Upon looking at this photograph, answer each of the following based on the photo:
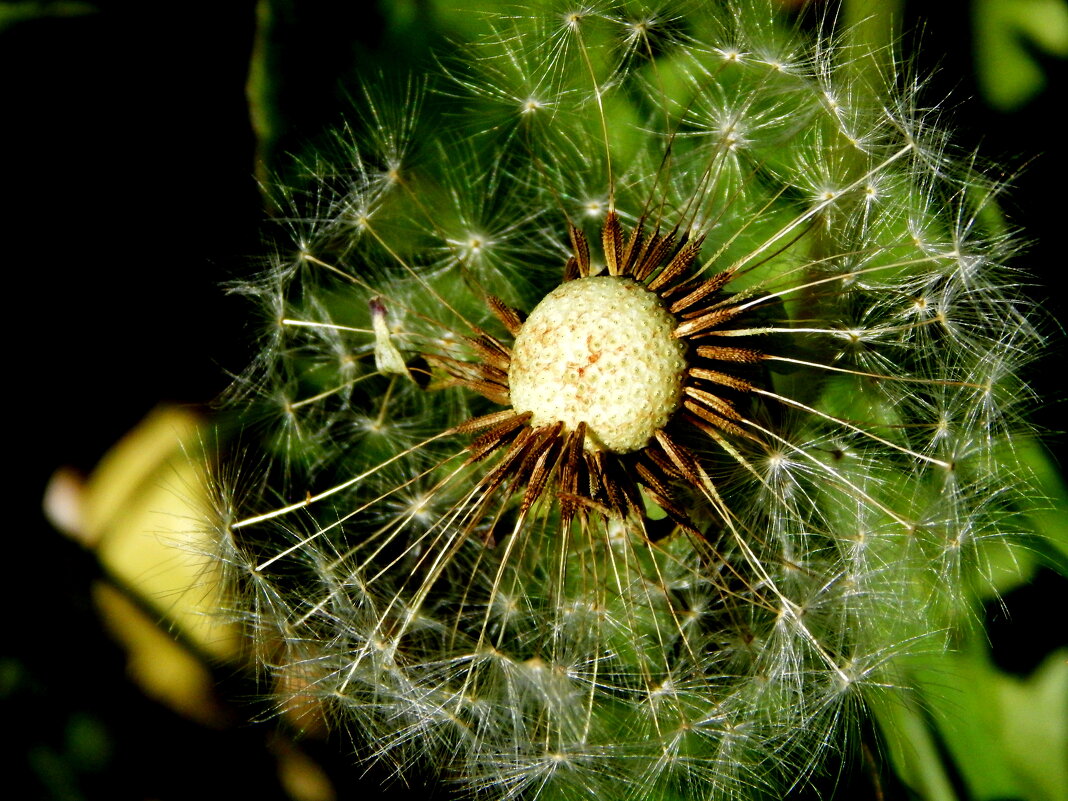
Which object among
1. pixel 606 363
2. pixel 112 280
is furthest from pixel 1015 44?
pixel 112 280

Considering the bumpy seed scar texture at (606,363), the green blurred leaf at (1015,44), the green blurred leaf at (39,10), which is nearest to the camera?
the bumpy seed scar texture at (606,363)

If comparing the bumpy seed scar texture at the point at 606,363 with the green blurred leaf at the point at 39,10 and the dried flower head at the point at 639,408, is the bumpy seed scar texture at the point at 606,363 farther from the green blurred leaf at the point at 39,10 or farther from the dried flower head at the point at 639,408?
the green blurred leaf at the point at 39,10

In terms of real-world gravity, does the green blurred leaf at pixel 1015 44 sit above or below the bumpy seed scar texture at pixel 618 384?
above

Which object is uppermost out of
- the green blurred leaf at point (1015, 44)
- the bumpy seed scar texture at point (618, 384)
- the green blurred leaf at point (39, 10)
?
the green blurred leaf at point (39, 10)

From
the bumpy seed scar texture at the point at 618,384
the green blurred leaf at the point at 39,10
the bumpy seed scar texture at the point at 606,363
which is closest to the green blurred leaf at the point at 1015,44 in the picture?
the bumpy seed scar texture at the point at 618,384

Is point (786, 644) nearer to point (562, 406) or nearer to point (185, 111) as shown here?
point (562, 406)

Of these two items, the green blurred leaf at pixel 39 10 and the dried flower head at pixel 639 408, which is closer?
the dried flower head at pixel 639 408

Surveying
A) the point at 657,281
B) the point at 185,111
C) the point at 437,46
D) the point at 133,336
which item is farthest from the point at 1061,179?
the point at 133,336
